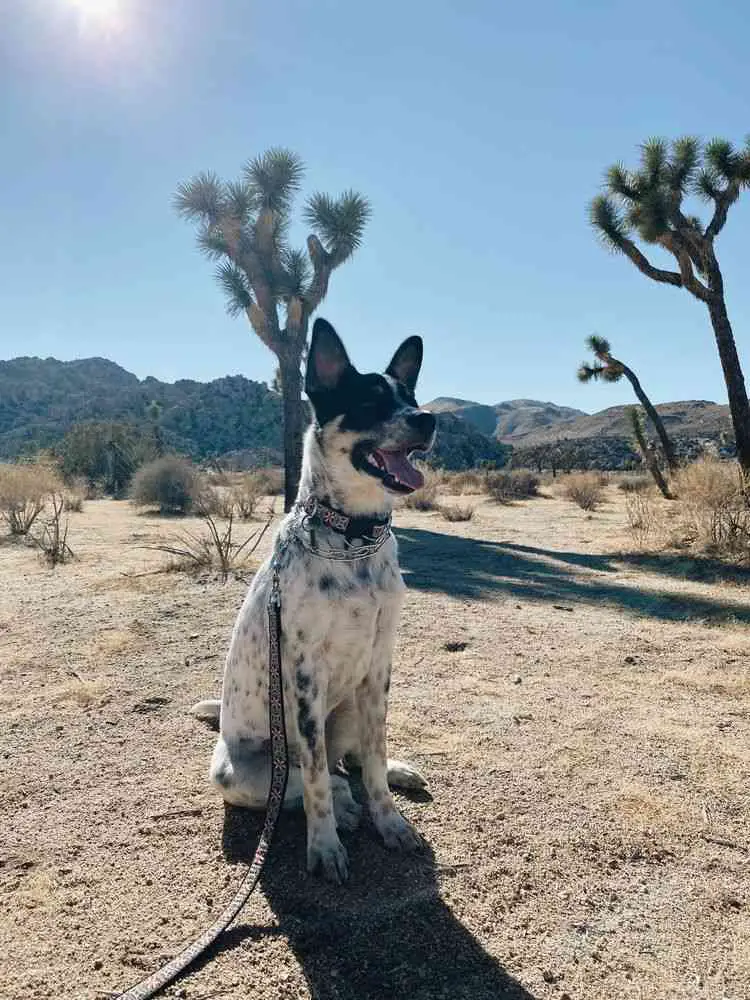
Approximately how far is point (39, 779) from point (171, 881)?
1.13m

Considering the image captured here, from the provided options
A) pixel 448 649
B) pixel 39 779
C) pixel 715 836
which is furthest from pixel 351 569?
pixel 448 649

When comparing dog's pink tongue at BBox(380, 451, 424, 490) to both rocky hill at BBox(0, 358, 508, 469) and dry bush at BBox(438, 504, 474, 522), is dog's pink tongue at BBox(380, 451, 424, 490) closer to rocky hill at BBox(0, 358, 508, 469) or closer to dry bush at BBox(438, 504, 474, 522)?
dry bush at BBox(438, 504, 474, 522)

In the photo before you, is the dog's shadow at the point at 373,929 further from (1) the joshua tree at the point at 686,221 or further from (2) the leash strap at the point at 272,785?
(1) the joshua tree at the point at 686,221

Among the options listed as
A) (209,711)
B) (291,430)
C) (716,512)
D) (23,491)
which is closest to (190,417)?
(291,430)

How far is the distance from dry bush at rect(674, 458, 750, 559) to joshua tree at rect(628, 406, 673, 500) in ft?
21.3

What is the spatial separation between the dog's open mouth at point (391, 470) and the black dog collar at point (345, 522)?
142 millimetres

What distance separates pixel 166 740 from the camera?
351 centimetres

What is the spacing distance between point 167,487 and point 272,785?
1509 centimetres

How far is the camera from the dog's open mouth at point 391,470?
241 cm

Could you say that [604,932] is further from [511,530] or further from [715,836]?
[511,530]

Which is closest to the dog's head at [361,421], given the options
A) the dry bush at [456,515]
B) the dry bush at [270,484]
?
the dry bush at [456,515]

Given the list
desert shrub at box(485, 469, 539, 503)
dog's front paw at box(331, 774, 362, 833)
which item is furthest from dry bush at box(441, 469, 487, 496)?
dog's front paw at box(331, 774, 362, 833)

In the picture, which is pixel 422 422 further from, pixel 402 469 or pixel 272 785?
pixel 272 785

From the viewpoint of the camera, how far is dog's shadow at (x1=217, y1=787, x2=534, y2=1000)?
1860 mm
